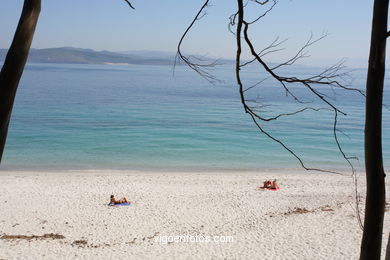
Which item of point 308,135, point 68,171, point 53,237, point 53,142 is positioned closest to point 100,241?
point 53,237

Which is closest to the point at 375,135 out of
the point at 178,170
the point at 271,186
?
the point at 271,186

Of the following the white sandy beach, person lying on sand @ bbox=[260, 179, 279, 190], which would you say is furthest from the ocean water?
the white sandy beach

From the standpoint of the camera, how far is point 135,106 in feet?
152

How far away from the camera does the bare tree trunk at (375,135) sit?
2.05 meters

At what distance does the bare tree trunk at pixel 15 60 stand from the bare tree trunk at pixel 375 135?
58.7 inches

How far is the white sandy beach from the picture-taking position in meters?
9.19

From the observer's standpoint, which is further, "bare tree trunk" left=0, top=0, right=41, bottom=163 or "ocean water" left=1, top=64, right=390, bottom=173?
"ocean water" left=1, top=64, right=390, bottom=173

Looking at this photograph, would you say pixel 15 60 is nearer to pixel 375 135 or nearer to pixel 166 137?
pixel 375 135

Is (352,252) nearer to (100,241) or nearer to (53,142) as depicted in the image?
(100,241)

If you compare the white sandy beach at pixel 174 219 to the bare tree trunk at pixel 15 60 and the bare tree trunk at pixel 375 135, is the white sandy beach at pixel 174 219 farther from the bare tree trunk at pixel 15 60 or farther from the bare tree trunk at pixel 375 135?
the bare tree trunk at pixel 15 60

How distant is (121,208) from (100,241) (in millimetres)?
2408

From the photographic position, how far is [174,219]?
1139 cm

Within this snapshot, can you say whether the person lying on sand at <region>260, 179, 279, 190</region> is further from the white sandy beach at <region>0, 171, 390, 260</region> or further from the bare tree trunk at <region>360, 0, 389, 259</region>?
the bare tree trunk at <region>360, 0, 389, 259</region>

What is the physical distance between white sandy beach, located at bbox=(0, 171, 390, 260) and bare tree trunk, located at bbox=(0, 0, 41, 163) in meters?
7.26
